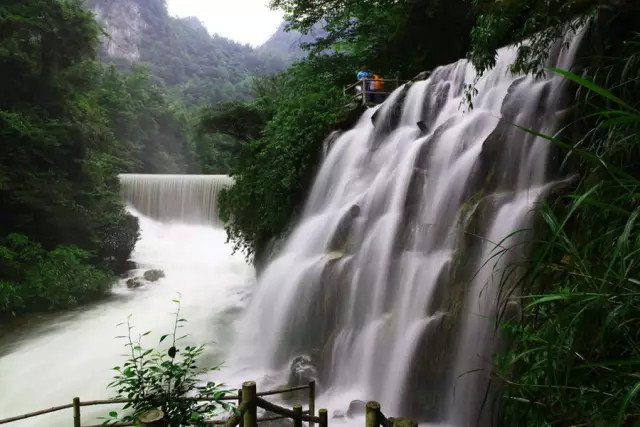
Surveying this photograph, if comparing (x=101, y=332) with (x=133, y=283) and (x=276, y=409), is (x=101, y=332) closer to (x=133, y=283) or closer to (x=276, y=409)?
(x=133, y=283)

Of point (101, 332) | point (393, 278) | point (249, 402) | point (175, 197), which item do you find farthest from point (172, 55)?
point (249, 402)

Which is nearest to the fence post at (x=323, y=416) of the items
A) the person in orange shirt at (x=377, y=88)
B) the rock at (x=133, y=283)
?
the person in orange shirt at (x=377, y=88)

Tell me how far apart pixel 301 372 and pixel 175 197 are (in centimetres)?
1861

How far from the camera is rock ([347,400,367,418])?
518cm

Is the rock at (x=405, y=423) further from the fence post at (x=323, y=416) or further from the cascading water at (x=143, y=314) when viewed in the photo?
the cascading water at (x=143, y=314)

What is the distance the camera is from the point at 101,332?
10406 mm

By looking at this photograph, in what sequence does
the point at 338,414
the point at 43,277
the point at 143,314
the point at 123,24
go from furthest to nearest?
the point at 123,24, the point at 43,277, the point at 143,314, the point at 338,414

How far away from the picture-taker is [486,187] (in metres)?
5.82

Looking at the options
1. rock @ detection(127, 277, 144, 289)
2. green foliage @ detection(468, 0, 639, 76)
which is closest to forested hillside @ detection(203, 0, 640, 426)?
green foliage @ detection(468, 0, 639, 76)

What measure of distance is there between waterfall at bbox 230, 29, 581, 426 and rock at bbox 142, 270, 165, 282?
7393mm

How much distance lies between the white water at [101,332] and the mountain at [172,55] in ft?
141

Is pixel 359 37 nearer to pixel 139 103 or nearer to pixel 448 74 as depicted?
pixel 448 74

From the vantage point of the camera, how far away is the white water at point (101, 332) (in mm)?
7441

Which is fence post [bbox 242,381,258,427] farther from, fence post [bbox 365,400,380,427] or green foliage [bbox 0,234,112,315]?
green foliage [bbox 0,234,112,315]
